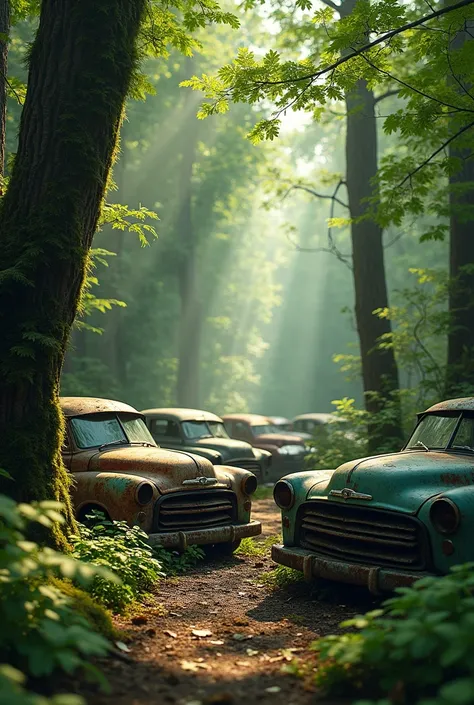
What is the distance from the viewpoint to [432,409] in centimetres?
771

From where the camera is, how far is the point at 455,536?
5.44 meters

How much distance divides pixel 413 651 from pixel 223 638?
7.83ft

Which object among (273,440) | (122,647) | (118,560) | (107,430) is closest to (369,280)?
(273,440)

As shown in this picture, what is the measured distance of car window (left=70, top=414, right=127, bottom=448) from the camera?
28.7 feet

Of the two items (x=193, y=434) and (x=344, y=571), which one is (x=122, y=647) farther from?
(x=193, y=434)

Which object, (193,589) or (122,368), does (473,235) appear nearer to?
(193,589)

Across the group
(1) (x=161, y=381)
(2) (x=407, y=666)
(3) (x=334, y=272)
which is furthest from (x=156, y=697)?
(3) (x=334, y=272)

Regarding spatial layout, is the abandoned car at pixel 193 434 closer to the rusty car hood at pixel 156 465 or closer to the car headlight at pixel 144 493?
the rusty car hood at pixel 156 465

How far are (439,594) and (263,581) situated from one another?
4.05 metres

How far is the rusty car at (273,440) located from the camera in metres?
19.0

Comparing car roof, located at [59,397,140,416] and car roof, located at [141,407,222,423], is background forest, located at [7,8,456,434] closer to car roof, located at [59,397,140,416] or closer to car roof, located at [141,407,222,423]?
car roof, located at [141,407,222,423]

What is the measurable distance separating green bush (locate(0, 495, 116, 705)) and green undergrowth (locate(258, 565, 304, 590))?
3.41 meters

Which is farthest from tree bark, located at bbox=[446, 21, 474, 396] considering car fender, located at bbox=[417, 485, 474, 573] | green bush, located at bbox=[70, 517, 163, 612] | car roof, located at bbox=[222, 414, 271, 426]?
car roof, located at bbox=[222, 414, 271, 426]

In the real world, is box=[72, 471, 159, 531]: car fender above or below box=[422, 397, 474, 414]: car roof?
below
